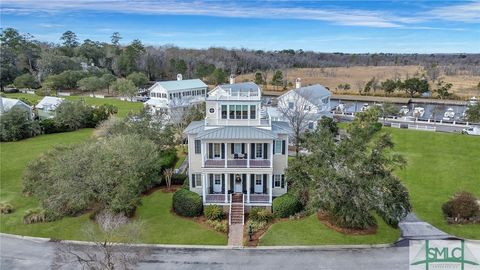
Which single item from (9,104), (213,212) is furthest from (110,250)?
(9,104)

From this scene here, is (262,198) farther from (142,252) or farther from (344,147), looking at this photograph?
(142,252)

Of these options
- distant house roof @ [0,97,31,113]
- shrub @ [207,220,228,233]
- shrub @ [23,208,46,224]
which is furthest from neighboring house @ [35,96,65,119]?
shrub @ [207,220,228,233]

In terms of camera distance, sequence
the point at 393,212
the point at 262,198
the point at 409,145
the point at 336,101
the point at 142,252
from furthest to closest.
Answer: the point at 336,101 → the point at 409,145 → the point at 262,198 → the point at 393,212 → the point at 142,252

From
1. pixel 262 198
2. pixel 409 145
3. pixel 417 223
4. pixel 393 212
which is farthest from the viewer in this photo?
pixel 409 145

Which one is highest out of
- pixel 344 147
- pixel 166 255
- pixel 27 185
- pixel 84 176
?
pixel 344 147

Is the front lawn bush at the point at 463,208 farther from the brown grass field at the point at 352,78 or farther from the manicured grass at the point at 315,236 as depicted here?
the brown grass field at the point at 352,78

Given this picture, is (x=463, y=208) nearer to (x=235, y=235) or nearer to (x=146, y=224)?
(x=235, y=235)

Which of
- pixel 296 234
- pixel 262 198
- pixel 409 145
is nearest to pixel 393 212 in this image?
pixel 296 234

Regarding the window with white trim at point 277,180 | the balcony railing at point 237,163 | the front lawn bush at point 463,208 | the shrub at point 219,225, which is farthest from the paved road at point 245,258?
the window with white trim at point 277,180
